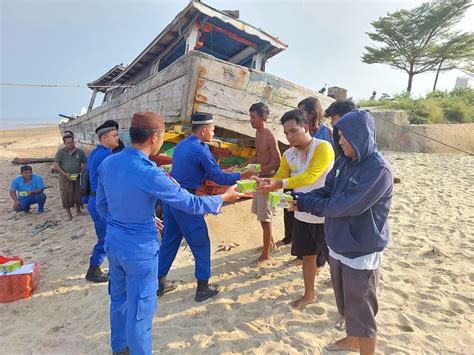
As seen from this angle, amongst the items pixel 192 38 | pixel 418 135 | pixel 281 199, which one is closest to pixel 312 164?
pixel 281 199

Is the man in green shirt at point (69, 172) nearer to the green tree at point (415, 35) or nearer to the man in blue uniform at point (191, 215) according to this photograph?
the man in blue uniform at point (191, 215)

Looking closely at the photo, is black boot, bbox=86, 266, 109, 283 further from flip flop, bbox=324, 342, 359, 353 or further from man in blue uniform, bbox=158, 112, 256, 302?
flip flop, bbox=324, 342, 359, 353

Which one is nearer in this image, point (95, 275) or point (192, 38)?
point (95, 275)

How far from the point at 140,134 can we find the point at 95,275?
8.02 feet

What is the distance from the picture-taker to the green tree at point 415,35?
18.2 meters

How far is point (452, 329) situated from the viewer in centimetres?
264

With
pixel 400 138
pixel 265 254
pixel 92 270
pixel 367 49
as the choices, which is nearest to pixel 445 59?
pixel 367 49

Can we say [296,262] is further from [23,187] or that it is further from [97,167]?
[23,187]

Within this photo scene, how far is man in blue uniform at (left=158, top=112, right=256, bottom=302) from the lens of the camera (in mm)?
3082

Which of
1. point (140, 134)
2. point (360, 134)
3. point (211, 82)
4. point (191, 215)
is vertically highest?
point (211, 82)

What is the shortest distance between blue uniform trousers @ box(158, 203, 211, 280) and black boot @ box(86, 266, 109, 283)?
88cm

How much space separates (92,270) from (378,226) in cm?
329

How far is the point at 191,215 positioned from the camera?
3.04 meters

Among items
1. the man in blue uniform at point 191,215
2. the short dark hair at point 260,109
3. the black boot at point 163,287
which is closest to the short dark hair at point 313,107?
the short dark hair at point 260,109
